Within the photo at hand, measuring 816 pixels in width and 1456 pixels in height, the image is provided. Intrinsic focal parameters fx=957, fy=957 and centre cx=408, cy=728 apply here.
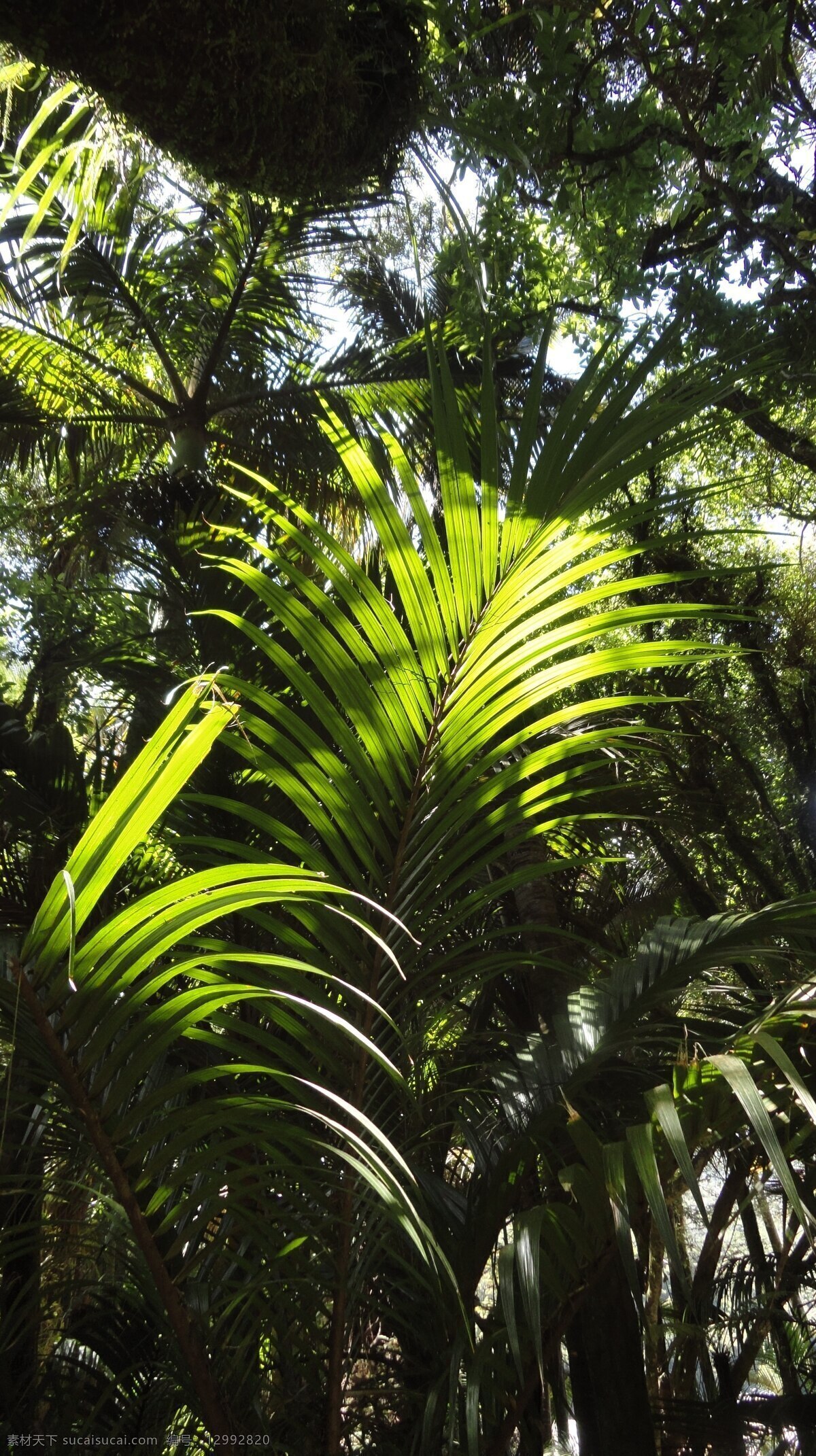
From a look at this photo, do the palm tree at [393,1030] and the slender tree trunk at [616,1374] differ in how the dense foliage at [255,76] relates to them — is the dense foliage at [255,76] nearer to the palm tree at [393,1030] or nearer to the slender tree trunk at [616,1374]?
the palm tree at [393,1030]

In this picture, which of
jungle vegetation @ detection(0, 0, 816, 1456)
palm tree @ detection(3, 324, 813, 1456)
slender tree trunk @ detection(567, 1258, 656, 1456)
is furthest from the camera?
slender tree trunk @ detection(567, 1258, 656, 1456)

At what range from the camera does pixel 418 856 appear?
4.40ft

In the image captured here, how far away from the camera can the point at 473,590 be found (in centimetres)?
138

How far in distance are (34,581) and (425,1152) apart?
11.2ft

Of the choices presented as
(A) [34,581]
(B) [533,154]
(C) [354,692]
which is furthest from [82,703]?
(C) [354,692]

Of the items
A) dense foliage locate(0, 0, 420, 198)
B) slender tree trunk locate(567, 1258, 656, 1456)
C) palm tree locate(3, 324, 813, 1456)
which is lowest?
slender tree trunk locate(567, 1258, 656, 1456)

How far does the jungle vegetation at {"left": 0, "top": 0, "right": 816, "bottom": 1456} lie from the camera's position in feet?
3.61

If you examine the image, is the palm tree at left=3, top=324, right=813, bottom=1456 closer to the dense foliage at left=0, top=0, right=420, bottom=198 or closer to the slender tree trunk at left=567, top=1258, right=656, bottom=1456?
the slender tree trunk at left=567, top=1258, right=656, bottom=1456

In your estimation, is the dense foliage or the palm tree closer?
the palm tree

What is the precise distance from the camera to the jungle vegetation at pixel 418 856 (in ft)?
3.61

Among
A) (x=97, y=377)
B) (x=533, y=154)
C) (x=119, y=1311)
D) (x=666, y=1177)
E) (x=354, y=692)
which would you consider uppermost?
(x=97, y=377)

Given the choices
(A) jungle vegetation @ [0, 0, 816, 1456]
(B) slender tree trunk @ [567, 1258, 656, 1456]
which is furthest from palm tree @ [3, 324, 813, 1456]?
(B) slender tree trunk @ [567, 1258, 656, 1456]

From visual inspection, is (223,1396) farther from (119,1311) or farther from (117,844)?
(117,844)

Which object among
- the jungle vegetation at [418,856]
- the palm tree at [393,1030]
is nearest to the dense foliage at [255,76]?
the jungle vegetation at [418,856]
